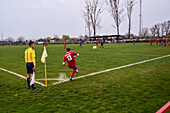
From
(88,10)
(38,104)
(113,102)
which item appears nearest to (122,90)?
(113,102)

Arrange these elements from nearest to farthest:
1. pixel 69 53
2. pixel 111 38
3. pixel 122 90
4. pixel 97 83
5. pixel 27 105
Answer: pixel 27 105 → pixel 122 90 → pixel 97 83 → pixel 69 53 → pixel 111 38

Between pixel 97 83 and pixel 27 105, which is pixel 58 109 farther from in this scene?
pixel 97 83

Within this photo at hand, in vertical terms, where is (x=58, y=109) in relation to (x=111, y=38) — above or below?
below

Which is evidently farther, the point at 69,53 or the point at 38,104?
the point at 69,53

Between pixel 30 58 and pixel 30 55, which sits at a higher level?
pixel 30 55

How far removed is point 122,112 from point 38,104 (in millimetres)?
2489

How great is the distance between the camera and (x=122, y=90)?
18.1 feet

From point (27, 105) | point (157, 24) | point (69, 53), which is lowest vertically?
point (27, 105)

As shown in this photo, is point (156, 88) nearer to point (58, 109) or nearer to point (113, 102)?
point (113, 102)

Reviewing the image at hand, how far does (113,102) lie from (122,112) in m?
0.66

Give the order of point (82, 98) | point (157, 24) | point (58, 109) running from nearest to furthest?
point (58, 109) < point (82, 98) < point (157, 24)

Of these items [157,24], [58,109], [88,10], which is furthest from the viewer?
[157,24]

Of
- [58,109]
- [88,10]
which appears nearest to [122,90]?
[58,109]

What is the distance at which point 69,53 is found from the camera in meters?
7.02
